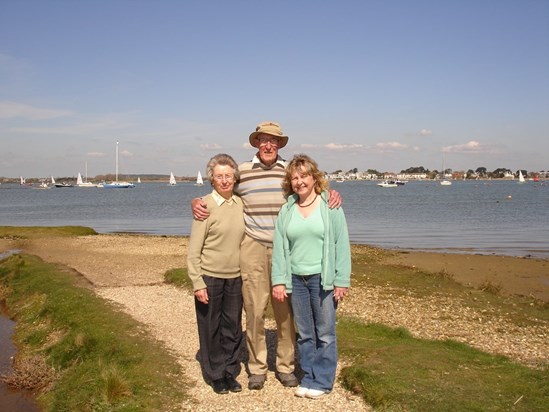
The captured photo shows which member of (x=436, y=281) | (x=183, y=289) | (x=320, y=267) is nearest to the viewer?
(x=320, y=267)

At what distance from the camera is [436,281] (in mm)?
15781

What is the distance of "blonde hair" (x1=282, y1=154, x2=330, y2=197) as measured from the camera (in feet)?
18.7

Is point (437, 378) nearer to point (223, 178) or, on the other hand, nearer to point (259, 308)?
point (259, 308)

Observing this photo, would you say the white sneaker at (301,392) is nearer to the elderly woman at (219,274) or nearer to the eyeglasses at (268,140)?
the elderly woman at (219,274)

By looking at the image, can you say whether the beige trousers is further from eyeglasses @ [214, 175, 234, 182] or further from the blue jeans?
eyeglasses @ [214, 175, 234, 182]

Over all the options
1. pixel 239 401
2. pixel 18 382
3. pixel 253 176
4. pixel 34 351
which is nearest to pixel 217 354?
pixel 239 401

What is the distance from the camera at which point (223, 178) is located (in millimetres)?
5898

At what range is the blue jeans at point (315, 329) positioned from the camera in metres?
5.95

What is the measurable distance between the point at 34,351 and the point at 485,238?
28.0 m

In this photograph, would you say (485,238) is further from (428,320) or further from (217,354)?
(217,354)

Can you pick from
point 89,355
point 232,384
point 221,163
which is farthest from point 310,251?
point 89,355

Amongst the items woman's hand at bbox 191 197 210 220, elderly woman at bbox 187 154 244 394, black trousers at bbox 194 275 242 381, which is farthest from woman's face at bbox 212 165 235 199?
black trousers at bbox 194 275 242 381

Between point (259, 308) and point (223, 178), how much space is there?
1.52 m

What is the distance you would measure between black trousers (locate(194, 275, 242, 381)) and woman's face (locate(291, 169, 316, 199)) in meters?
1.29
